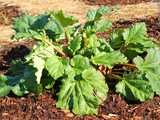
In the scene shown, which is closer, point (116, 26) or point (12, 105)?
point (12, 105)

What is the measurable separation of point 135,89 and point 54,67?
823 mm

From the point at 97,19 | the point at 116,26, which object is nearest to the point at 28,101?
the point at 97,19

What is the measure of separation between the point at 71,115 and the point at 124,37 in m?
1.06

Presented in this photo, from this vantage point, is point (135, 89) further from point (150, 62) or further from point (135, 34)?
point (135, 34)

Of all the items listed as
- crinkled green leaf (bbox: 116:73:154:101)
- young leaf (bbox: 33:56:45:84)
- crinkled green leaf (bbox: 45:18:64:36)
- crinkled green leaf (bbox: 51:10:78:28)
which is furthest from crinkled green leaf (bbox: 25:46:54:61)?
crinkled green leaf (bbox: 116:73:154:101)

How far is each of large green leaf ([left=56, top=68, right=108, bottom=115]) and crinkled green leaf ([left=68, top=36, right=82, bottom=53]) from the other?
0.36 meters

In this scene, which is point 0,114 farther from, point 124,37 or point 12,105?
point 124,37

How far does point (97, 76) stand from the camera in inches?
155

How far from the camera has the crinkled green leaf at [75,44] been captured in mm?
4143

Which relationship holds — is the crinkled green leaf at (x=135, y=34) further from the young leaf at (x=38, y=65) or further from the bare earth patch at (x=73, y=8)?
the bare earth patch at (x=73, y=8)

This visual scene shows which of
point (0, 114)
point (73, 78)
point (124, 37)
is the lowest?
point (0, 114)

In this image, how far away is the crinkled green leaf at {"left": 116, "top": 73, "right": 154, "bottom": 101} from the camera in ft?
12.6

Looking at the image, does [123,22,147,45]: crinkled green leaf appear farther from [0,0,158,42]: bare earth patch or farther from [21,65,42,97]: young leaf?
[0,0,158,42]: bare earth patch

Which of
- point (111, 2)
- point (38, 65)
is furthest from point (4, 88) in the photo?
point (111, 2)
